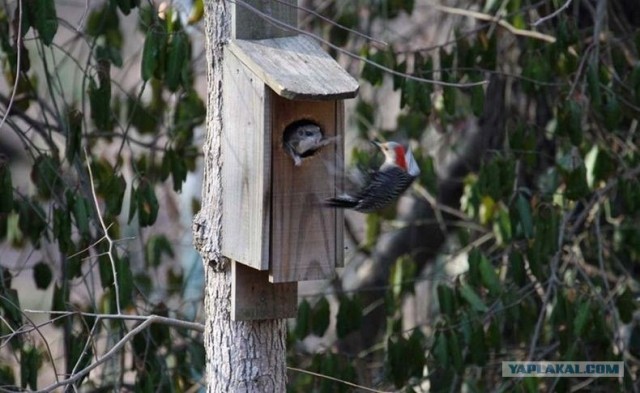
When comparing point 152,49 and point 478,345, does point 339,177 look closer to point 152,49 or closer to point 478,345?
point 152,49

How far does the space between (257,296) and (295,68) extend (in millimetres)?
611

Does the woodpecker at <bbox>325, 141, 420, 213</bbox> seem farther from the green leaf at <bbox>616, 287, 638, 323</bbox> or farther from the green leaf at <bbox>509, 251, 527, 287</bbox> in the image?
the green leaf at <bbox>616, 287, 638, 323</bbox>

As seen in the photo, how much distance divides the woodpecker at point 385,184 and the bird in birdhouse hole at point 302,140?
0.14 meters

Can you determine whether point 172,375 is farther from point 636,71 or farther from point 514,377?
point 636,71

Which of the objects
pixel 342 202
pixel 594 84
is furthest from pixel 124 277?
pixel 594 84

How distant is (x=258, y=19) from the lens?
2.85 m

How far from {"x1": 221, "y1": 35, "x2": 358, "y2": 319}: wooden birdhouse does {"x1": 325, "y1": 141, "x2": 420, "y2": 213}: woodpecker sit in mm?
59

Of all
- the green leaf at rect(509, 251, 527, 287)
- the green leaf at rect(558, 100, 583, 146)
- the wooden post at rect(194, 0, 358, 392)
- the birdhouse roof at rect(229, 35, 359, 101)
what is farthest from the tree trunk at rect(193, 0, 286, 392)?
the green leaf at rect(558, 100, 583, 146)

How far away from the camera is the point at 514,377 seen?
13.1 ft

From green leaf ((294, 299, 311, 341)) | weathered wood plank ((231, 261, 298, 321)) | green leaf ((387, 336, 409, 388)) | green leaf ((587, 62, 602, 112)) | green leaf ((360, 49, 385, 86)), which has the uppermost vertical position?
green leaf ((360, 49, 385, 86))

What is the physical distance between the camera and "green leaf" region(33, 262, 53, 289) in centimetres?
391

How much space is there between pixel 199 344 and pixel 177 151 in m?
0.73

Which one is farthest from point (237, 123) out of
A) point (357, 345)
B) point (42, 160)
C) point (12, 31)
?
point (357, 345)

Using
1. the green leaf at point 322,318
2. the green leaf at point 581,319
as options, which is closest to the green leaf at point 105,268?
the green leaf at point 322,318
